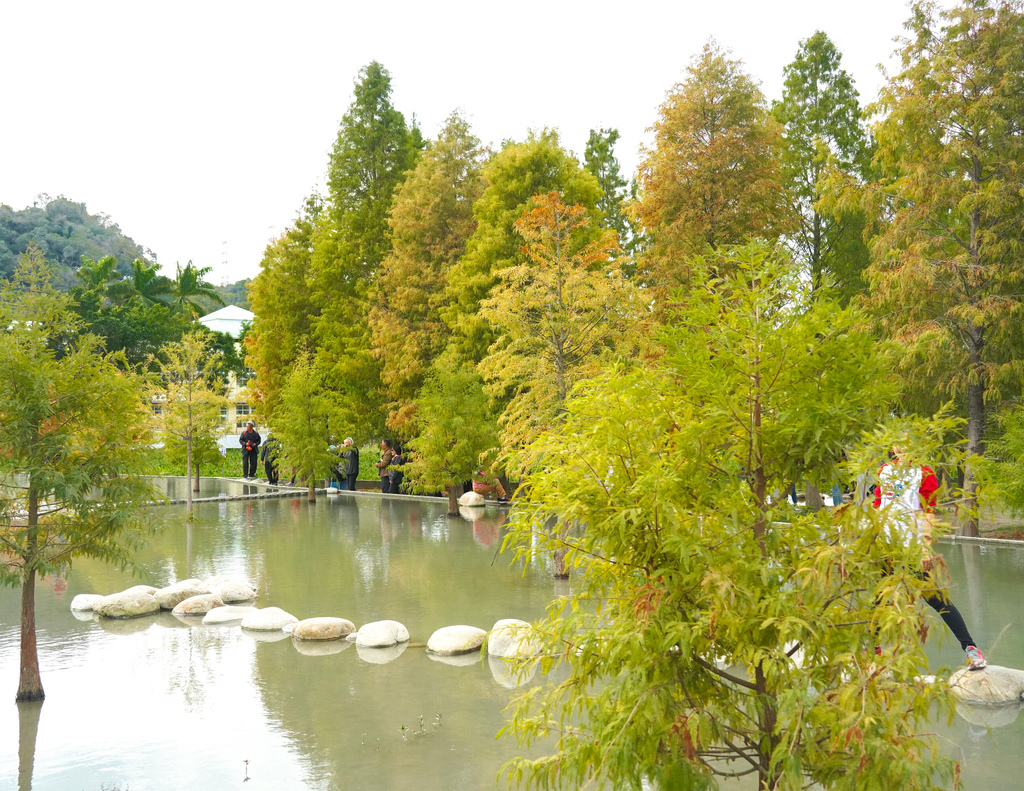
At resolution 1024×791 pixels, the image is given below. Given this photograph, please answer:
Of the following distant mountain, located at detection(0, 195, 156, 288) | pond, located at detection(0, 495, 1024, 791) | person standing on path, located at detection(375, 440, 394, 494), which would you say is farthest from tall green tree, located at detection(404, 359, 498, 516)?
distant mountain, located at detection(0, 195, 156, 288)

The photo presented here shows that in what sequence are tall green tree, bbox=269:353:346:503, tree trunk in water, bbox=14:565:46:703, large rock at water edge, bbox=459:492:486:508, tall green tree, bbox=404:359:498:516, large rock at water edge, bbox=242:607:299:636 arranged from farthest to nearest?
tall green tree, bbox=269:353:346:503
large rock at water edge, bbox=459:492:486:508
tall green tree, bbox=404:359:498:516
large rock at water edge, bbox=242:607:299:636
tree trunk in water, bbox=14:565:46:703

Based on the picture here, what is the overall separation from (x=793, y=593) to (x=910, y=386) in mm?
13800

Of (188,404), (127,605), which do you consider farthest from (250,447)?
(127,605)

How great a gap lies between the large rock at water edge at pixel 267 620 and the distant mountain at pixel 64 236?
6824 cm

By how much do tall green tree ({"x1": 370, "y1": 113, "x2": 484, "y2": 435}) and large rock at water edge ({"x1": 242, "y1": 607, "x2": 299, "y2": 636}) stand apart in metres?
14.7

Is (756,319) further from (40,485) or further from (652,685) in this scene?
(40,485)

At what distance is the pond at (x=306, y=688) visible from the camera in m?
5.55

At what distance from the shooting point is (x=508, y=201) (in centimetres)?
2042

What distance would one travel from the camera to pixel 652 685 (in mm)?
3422

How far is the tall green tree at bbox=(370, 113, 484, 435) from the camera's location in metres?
24.5

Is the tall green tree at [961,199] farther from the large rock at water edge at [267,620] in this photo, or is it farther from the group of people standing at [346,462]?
the group of people standing at [346,462]

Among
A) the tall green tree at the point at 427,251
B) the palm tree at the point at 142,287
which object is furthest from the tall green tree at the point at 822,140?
the palm tree at the point at 142,287

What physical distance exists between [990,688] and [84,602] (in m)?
9.66

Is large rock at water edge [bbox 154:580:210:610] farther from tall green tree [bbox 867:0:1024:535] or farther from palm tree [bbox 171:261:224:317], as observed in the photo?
palm tree [bbox 171:261:224:317]
